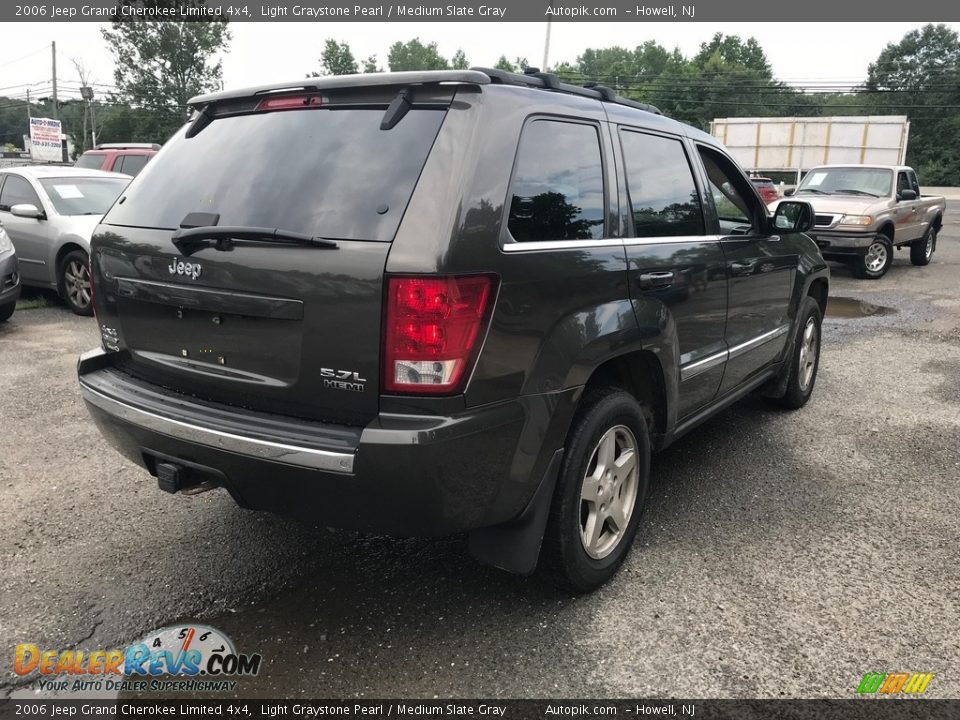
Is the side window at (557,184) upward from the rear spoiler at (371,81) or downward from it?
downward

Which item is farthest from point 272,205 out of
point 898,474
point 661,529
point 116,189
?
point 116,189

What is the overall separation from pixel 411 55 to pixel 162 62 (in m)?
67.3

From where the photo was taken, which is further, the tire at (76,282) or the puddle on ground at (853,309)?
the puddle on ground at (853,309)

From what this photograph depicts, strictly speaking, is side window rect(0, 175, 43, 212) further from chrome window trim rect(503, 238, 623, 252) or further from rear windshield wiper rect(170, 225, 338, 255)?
chrome window trim rect(503, 238, 623, 252)

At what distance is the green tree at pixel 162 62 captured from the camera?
200 feet

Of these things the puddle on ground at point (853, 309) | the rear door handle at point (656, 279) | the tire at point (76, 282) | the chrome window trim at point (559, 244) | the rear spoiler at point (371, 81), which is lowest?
the puddle on ground at point (853, 309)

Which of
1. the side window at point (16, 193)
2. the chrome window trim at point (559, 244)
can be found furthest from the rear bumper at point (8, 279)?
the chrome window trim at point (559, 244)

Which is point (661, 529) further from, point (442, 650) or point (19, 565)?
point (19, 565)

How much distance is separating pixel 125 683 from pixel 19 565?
1.06 meters

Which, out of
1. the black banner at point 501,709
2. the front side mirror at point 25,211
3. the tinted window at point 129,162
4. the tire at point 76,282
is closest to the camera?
the black banner at point 501,709

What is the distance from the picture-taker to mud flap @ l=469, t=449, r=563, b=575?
103 inches

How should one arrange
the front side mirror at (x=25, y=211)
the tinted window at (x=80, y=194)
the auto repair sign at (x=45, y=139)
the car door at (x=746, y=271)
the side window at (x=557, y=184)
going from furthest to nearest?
the auto repair sign at (x=45, y=139) < the tinted window at (x=80, y=194) < the front side mirror at (x=25, y=211) < the car door at (x=746, y=271) < the side window at (x=557, y=184)

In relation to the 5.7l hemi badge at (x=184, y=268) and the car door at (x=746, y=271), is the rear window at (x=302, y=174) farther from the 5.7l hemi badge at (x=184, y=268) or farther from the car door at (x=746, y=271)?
the car door at (x=746, y=271)

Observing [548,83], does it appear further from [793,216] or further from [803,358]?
[803,358]
